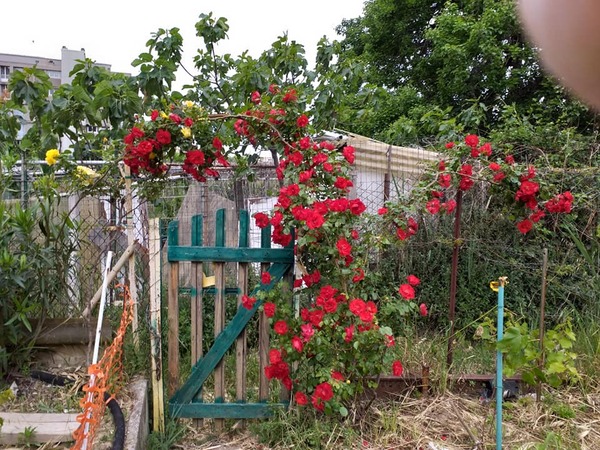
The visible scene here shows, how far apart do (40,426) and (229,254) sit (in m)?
1.37

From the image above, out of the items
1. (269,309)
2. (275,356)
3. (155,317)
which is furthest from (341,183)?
(155,317)

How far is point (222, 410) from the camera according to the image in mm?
3119

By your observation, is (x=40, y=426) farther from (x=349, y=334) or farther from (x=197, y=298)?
(x=349, y=334)

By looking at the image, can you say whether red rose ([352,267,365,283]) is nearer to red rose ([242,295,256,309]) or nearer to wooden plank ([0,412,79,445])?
red rose ([242,295,256,309])

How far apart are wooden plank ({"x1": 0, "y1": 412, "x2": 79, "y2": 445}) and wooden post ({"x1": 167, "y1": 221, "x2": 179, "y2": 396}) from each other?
659 mm

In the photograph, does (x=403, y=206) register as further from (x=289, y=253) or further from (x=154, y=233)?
(x=154, y=233)

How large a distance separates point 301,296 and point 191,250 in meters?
0.75

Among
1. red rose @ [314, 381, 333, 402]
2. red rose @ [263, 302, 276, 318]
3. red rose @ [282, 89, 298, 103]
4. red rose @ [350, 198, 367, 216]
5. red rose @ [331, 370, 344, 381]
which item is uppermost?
red rose @ [282, 89, 298, 103]

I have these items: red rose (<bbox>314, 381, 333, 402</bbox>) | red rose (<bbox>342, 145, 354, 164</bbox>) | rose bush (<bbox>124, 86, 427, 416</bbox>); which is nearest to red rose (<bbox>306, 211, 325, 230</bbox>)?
rose bush (<bbox>124, 86, 427, 416</bbox>)

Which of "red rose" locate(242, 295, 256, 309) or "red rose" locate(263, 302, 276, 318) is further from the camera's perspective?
"red rose" locate(242, 295, 256, 309)

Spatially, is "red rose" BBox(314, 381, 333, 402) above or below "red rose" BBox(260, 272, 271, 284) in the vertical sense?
below

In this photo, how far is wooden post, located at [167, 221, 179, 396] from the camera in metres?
3.06

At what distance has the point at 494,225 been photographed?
491 centimetres

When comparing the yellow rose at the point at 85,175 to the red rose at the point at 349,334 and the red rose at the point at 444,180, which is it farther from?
the red rose at the point at 444,180
